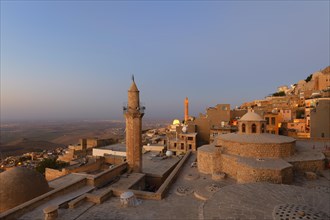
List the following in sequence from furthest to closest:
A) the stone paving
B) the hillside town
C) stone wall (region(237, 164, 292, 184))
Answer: stone wall (region(237, 164, 292, 184)), the hillside town, the stone paving

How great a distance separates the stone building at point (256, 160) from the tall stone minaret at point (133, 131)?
5.72m

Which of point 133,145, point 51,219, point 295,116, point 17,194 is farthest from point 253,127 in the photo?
point 295,116

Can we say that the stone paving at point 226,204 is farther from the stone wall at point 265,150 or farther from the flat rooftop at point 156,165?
the flat rooftop at point 156,165

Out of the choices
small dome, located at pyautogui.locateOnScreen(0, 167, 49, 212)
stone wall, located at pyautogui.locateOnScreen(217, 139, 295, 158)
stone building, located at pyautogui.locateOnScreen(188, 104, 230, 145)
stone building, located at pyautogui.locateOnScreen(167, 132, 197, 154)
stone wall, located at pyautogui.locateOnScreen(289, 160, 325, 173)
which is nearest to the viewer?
small dome, located at pyautogui.locateOnScreen(0, 167, 49, 212)

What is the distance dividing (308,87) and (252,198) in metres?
57.6

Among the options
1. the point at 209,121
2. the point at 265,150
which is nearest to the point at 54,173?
the point at 265,150

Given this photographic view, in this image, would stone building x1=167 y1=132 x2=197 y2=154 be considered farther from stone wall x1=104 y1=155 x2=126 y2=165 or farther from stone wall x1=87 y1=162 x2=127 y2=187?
stone wall x1=87 y1=162 x2=127 y2=187

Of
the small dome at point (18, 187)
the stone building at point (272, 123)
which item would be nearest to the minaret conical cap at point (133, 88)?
the small dome at point (18, 187)

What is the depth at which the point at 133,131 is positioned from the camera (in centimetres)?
1883

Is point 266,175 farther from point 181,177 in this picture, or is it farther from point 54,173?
point 54,173

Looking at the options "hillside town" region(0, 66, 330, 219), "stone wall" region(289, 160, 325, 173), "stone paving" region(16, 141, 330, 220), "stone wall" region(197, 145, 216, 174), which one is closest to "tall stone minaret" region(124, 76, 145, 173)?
"hillside town" region(0, 66, 330, 219)

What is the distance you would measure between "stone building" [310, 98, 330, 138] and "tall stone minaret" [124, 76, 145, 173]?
24.2 metres

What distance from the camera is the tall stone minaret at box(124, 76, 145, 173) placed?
1873 cm

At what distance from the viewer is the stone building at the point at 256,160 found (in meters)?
12.4
